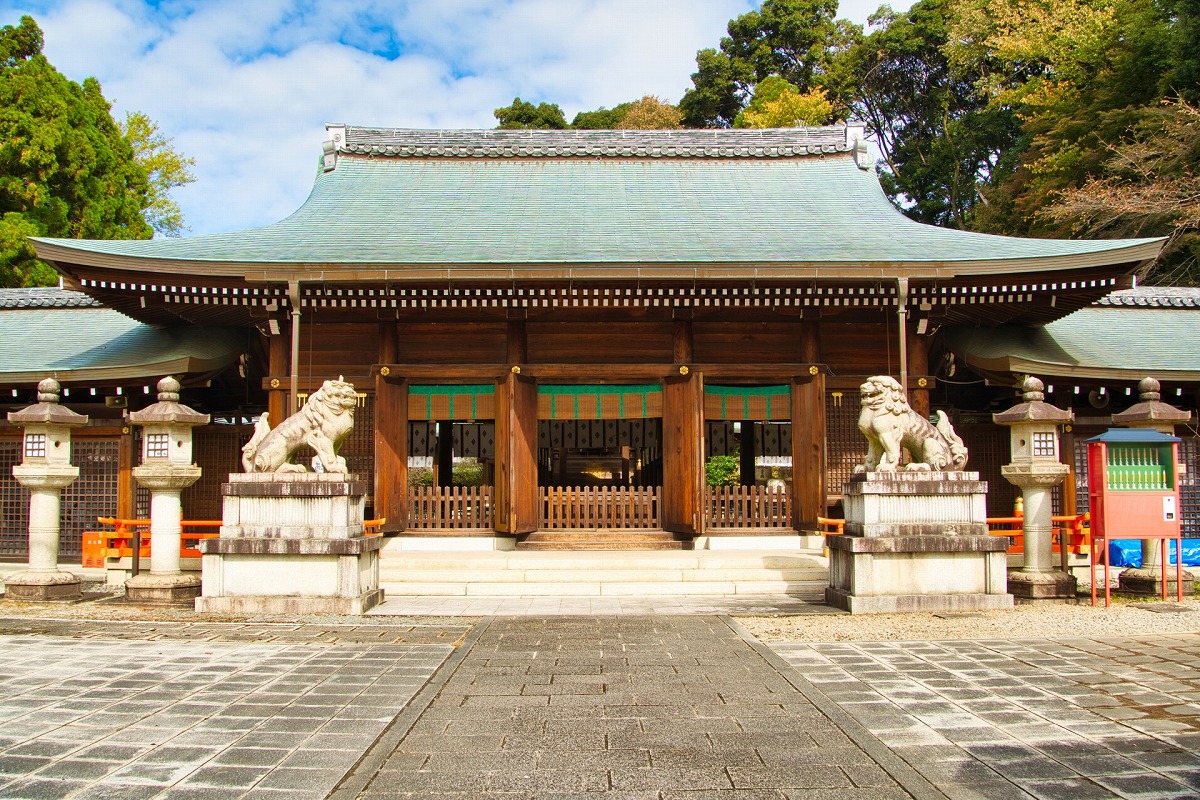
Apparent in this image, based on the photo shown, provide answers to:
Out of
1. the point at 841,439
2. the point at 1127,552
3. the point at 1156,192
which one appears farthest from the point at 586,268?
the point at 1156,192

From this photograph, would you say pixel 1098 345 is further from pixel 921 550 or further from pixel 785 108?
pixel 785 108

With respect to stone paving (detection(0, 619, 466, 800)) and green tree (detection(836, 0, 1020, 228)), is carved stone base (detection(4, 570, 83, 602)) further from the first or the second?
green tree (detection(836, 0, 1020, 228))

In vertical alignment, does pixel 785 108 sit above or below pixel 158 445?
above

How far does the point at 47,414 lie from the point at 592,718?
8208mm

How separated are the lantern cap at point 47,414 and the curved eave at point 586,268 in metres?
1.78

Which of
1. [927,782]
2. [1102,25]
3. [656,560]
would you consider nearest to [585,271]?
[656,560]

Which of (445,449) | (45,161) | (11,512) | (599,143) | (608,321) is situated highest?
(45,161)

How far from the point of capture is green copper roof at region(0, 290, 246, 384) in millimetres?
11312

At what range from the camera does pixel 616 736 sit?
433 centimetres

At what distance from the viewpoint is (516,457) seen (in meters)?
11.5

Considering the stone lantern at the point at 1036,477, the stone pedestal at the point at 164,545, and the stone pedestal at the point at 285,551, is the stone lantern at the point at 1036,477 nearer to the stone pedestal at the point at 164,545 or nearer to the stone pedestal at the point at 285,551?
the stone pedestal at the point at 285,551

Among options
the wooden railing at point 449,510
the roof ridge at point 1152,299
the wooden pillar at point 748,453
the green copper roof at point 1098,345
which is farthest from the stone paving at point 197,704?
the roof ridge at point 1152,299

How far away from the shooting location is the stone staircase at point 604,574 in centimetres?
991

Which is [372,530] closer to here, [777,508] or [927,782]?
[777,508]
